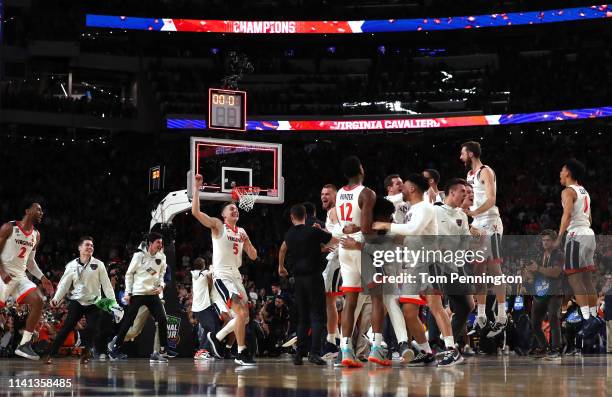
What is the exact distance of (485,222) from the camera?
1319cm

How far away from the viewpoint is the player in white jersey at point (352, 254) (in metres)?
11.3

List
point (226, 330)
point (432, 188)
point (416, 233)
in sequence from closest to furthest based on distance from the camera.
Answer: point (416, 233), point (432, 188), point (226, 330)

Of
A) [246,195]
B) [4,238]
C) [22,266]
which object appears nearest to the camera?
[4,238]

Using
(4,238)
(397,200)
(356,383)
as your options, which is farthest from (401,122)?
(356,383)

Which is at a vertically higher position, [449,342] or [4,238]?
[4,238]

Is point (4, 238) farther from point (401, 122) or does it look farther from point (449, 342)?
point (401, 122)

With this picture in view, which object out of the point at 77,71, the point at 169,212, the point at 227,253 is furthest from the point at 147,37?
the point at 227,253

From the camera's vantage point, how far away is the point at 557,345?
1355 cm

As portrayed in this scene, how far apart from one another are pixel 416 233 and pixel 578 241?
8.81ft

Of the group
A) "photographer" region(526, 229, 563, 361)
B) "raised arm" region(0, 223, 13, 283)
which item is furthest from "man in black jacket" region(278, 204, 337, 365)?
"raised arm" region(0, 223, 13, 283)

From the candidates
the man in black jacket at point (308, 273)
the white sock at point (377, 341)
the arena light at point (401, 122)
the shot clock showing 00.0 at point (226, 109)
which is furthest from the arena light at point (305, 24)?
the white sock at point (377, 341)

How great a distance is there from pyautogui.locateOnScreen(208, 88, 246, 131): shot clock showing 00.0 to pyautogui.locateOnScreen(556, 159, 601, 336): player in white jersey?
11.2 m

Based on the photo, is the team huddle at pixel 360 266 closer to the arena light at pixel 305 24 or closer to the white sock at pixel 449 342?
the white sock at pixel 449 342

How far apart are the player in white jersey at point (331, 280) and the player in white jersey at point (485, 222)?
1.95m
